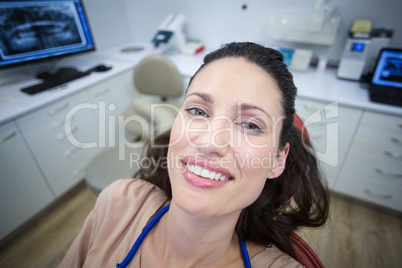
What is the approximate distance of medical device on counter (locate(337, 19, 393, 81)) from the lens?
1.69 m

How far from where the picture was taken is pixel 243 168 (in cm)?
64

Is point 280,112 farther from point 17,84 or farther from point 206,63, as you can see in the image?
point 17,84

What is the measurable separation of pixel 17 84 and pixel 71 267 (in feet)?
5.52

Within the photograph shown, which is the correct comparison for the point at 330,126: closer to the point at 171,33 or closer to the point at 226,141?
the point at 226,141

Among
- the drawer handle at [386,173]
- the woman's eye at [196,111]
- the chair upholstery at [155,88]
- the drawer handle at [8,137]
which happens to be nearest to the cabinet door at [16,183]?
the drawer handle at [8,137]

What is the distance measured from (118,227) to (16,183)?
1.19 meters

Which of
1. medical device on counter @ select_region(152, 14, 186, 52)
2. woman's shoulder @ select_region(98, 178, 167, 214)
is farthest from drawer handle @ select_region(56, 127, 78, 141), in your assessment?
medical device on counter @ select_region(152, 14, 186, 52)

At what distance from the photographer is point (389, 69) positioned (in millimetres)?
1625

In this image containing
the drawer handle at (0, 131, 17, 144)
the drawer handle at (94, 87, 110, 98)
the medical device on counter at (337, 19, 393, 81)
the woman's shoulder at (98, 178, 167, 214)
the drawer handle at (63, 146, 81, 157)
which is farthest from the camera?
the drawer handle at (94, 87, 110, 98)

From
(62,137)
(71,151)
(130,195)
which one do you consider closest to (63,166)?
(71,151)

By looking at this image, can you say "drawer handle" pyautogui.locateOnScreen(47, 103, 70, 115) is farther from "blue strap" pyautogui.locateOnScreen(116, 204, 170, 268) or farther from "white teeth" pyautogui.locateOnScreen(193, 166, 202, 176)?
"white teeth" pyautogui.locateOnScreen(193, 166, 202, 176)

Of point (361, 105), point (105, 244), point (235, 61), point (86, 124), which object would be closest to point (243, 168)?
A: point (235, 61)

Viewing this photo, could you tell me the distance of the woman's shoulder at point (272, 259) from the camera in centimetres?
71

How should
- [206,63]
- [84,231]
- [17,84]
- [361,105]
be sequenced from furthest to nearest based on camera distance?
[17,84], [361,105], [84,231], [206,63]
